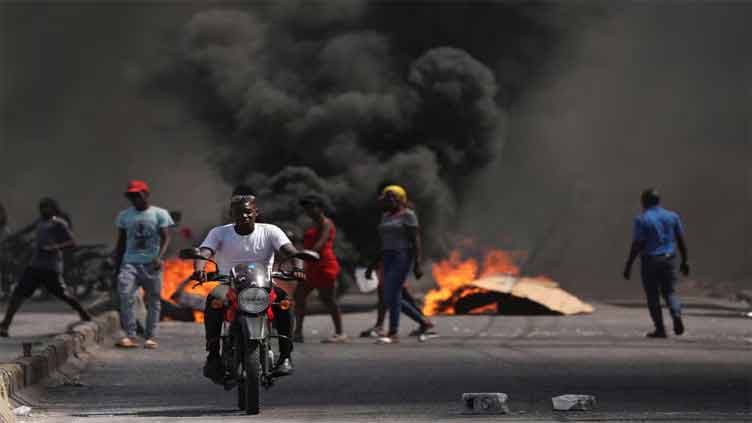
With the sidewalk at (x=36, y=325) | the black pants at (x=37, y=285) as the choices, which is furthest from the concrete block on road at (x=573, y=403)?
the black pants at (x=37, y=285)

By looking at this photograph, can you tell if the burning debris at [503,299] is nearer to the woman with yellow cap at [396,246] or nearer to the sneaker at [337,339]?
the woman with yellow cap at [396,246]

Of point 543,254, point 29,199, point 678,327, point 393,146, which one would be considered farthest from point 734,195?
point 678,327

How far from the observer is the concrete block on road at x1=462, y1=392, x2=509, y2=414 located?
9.42m

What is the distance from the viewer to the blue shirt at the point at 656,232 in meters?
17.3

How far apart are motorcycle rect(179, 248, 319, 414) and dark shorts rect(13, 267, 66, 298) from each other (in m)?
7.28

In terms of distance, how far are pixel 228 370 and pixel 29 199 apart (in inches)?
1406

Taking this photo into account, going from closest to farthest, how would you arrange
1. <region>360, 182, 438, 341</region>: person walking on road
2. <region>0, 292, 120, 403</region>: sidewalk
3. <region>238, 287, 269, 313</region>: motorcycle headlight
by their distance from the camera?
<region>238, 287, 269, 313</region>: motorcycle headlight < <region>0, 292, 120, 403</region>: sidewalk < <region>360, 182, 438, 341</region>: person walking on road

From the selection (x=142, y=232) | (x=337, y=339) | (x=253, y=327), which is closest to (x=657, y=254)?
(x=337, y=339)

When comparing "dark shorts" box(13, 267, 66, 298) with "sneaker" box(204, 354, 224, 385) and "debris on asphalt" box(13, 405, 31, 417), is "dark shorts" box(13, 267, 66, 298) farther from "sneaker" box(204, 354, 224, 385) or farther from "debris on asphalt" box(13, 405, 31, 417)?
"sneaker" box(204, 354, 224, 385)

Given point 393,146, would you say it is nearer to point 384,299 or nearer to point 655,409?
point 384,299

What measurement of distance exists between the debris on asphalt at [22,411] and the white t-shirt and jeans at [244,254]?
1222mm

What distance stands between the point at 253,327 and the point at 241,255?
28.1 inches

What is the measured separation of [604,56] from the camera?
4506 cm

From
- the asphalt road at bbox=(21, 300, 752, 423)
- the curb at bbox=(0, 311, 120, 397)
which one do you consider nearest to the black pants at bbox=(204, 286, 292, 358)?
the asphalt road at bbox=(21, 300, 752, 423)
